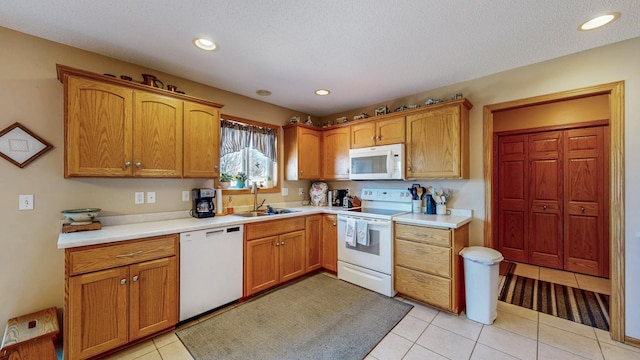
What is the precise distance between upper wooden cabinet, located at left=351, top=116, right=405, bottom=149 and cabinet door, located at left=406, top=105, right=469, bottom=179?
115mm

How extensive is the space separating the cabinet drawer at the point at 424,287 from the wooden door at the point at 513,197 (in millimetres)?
2200

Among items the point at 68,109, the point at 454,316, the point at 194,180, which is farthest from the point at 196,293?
the point at 454,316

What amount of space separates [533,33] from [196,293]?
350cm

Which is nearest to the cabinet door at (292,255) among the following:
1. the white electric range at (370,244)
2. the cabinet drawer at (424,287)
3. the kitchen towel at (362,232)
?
the white electric range at (370,244)

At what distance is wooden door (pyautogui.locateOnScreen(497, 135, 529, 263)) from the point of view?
3.65 meters

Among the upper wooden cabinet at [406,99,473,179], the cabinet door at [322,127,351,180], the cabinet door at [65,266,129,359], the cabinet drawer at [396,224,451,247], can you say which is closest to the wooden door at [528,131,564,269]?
the upper wooden cabinet at [406,99,473,179]

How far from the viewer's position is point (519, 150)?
3.67 meters

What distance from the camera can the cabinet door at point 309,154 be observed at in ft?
12.0

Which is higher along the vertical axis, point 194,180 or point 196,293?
point 194,180

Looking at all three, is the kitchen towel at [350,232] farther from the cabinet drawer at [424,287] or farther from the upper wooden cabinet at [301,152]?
the upper wooden cabinet at [301,152]

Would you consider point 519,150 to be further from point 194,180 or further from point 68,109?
point 68,109

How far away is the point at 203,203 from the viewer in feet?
8.76

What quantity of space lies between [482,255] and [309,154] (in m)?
2.48

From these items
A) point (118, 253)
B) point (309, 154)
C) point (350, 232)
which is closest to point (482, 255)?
point (350, 232)
